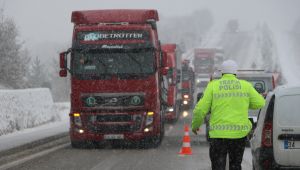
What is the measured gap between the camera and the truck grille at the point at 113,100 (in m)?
17.9

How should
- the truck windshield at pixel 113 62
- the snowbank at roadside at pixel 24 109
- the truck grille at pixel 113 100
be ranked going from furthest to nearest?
1. the snowbank at roadside at pixel 24 109
2. the truck windshield at pixel 113 62
3. the truck grille at pixel 113 100

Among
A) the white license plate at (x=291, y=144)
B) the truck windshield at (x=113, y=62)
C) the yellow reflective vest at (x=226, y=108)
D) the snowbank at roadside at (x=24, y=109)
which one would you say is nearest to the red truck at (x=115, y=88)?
the truck windshield at (x=113, y=62)

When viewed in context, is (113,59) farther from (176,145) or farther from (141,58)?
(176,145)

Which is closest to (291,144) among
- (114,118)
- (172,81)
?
(114,118)

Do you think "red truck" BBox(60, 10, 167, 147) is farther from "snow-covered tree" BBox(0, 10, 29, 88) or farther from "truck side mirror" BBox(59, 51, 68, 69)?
"snow-covered tree" BBox(0, 10, 29, 88)

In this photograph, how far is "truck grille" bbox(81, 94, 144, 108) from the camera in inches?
704

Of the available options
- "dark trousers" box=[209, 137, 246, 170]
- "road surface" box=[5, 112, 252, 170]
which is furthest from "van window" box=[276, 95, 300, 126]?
"road surface" box=[5, 112, 252, 170]

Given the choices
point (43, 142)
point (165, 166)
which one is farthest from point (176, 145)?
point (165, 166)

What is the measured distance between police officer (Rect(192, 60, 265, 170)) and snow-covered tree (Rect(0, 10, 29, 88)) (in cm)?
5288

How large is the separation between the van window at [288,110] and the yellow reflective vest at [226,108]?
62 cm

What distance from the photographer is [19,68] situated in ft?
209

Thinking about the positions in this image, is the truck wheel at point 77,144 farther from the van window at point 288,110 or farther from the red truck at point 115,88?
the van window at point 288,110

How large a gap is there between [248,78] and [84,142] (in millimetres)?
4503

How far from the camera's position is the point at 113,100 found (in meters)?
17.9
